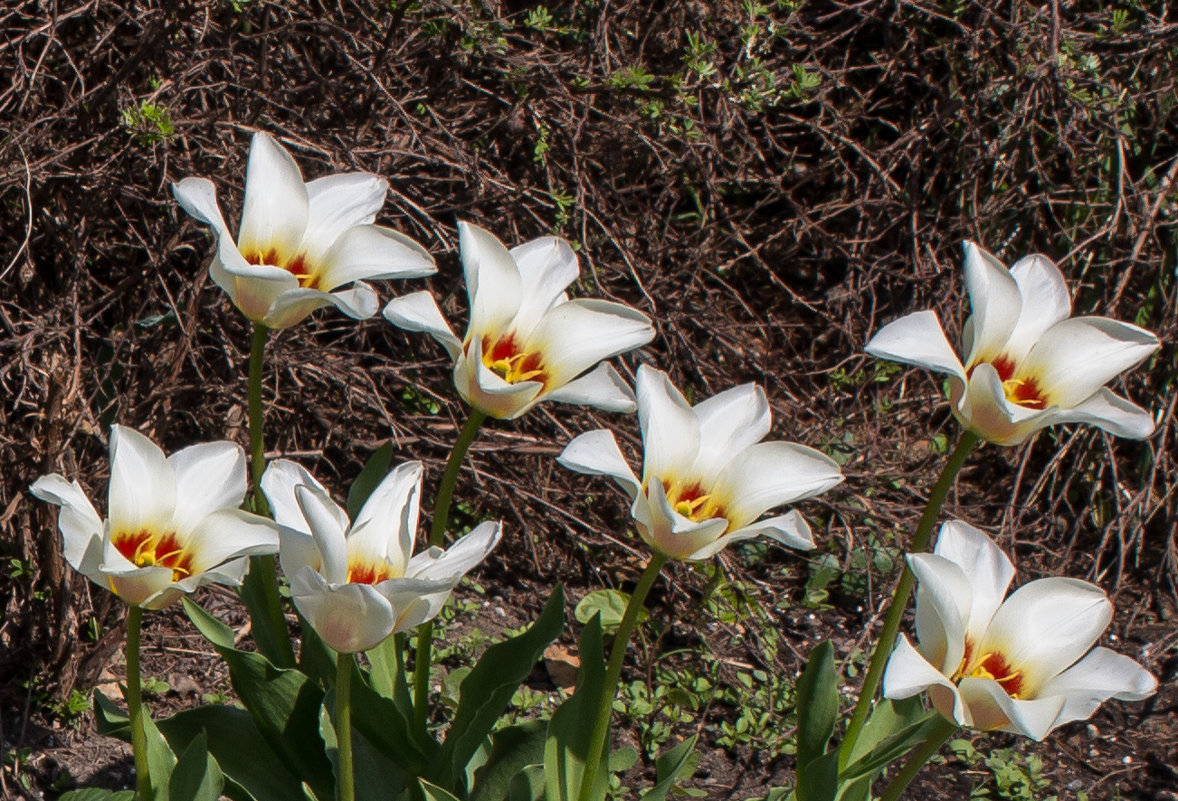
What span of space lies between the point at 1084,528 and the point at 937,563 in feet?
6.97

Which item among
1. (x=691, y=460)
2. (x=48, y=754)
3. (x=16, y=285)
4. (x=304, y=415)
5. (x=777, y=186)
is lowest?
(x=48, y=754)

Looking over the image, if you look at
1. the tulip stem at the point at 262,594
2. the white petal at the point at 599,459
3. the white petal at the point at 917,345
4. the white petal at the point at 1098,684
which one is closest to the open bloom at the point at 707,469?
the white petal at the point at 599,459

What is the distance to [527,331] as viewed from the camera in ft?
4.98

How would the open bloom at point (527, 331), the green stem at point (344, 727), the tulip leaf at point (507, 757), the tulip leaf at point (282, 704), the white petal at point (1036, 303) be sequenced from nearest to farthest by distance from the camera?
1. the green stem at point (344, 727)
2. the open bloom at point (527, 331)
3. the white petal at point (1036, 303)
4. the tulip leaf at point (282, 704)
5. the tulip leaf at point (507, 757)

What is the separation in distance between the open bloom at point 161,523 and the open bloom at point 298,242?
19 centimetres

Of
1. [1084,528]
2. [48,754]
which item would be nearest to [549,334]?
[48,754]

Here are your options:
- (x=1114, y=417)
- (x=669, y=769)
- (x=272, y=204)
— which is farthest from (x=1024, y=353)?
(x=272, y=204)

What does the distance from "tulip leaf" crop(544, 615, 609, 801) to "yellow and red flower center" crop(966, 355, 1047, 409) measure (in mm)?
565

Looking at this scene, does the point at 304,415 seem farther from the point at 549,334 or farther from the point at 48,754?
the point at 549,334

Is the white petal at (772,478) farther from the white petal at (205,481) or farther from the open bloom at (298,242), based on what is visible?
the white petal at (205,481)

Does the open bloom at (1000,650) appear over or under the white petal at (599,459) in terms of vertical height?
under

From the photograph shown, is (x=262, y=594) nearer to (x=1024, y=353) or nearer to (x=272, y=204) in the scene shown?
(x=272, y=204)

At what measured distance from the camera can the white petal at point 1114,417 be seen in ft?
4.47

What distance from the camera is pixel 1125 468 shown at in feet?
10.6
